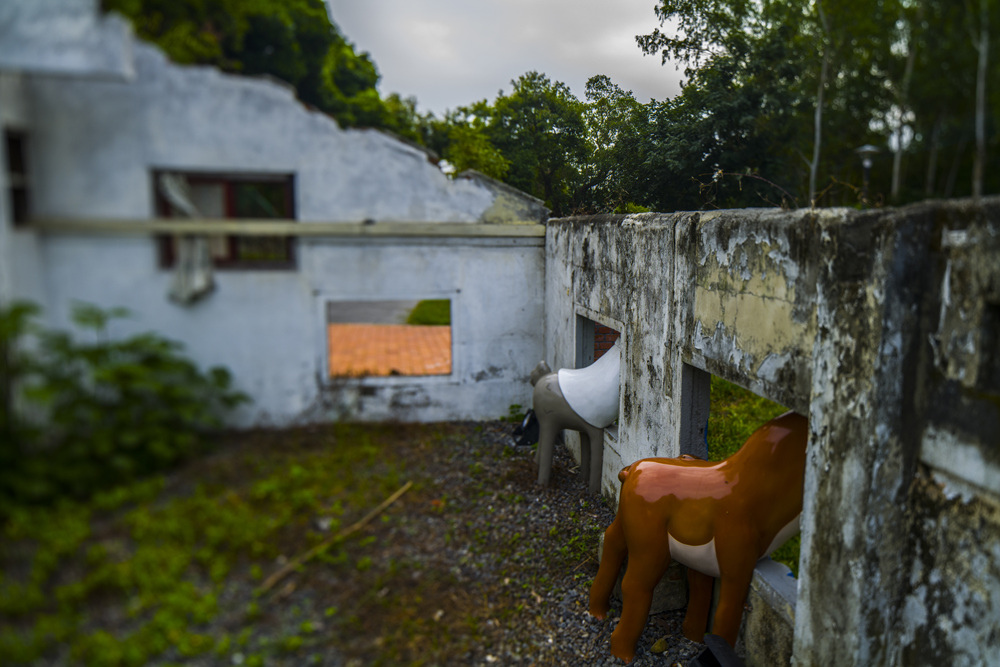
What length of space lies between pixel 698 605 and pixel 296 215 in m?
3.67

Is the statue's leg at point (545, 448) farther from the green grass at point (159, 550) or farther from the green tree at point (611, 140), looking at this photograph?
the green tree at point (611, 140)

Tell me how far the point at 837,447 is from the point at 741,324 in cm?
89

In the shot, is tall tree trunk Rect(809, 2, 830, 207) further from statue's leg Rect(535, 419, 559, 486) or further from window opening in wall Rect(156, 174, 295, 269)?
window opening in wall Rect(156, 174, 295, 269)

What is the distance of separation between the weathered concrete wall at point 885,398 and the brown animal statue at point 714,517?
356 millimetres

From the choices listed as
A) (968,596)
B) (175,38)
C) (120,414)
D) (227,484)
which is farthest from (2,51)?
(968,596)

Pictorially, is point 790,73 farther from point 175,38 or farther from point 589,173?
point 175,38

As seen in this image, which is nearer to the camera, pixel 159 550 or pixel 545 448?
pixel 159 550

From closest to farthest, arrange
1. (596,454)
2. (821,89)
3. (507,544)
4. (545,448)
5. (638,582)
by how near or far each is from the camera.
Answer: (821,89), (507,544), (545,448), (638,582), (596,454)

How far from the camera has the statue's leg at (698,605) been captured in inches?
156

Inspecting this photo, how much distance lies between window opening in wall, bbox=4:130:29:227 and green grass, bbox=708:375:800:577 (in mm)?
5519

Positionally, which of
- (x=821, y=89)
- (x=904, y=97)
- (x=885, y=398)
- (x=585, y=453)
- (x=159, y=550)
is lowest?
(x=585, y=453)

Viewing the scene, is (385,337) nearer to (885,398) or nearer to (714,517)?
(885,398)

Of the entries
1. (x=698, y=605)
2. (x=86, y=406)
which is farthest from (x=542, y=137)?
(x=698, y=605)

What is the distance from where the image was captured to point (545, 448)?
117 inches
